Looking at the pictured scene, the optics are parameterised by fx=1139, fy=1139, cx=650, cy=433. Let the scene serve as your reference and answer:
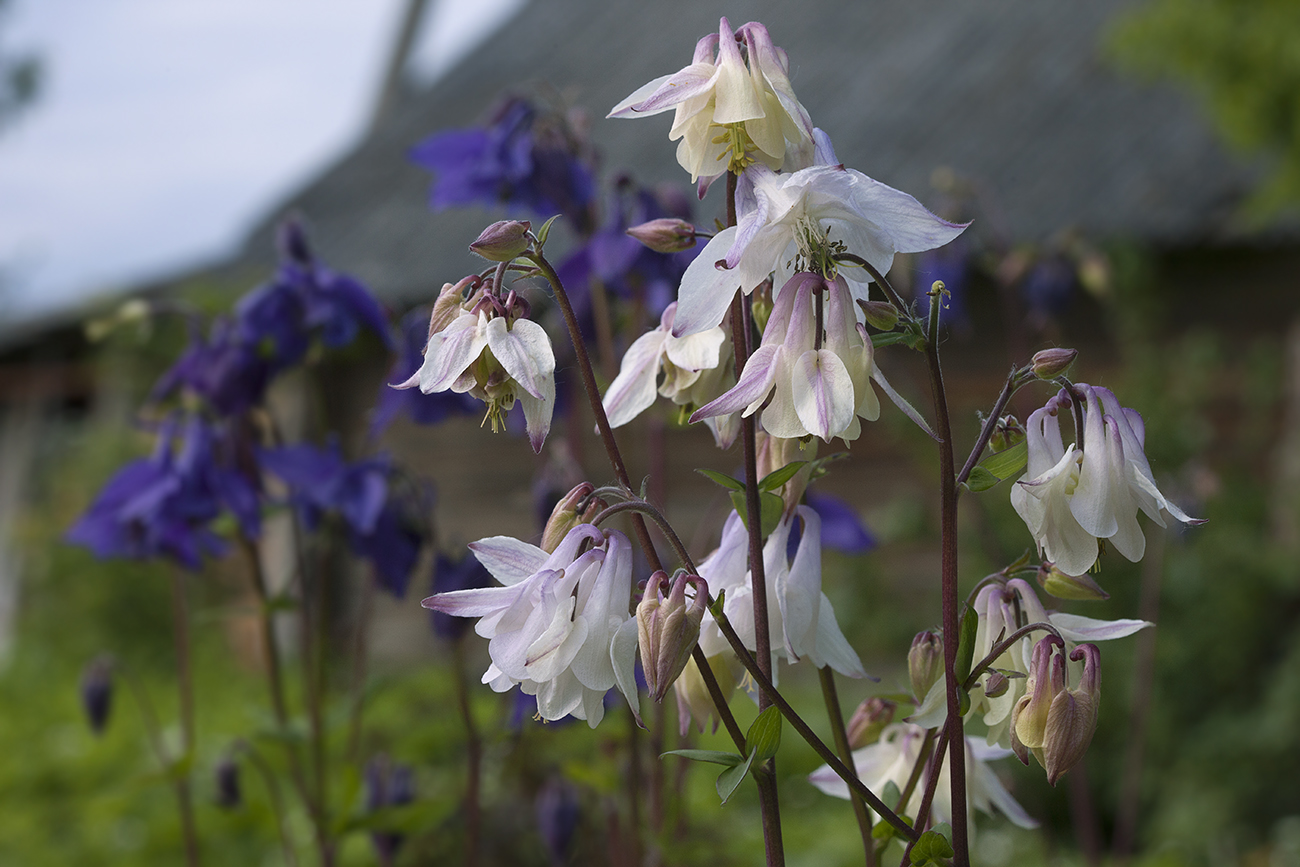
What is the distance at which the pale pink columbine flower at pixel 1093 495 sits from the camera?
0.69 metres

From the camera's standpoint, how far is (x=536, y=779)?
302 cm

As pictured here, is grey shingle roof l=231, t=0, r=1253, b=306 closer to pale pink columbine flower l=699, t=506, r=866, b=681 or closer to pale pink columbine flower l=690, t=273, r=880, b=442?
pale pink columbine flower l=699, t=506, r=866, b=681

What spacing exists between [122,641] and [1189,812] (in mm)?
6188

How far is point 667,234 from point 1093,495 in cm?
32

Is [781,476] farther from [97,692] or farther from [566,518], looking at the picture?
[97,692]

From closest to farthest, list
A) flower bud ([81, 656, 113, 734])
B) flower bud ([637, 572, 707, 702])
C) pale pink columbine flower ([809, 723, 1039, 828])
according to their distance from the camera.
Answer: flower bud ([637, 572, 707, 702]) < pale pink columbine flower ([809, 723, 1039, 828]) < flower bud ([81, 656, 113, 734])

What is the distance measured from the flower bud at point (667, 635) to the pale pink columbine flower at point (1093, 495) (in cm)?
22

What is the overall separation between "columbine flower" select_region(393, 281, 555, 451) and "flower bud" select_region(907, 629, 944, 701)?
30cm

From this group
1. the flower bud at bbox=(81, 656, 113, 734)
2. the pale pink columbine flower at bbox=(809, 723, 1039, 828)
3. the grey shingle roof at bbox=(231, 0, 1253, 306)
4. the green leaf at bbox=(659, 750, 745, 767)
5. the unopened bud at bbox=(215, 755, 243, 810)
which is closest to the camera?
the green leaf at bbox=(659, 750, 745, 767)

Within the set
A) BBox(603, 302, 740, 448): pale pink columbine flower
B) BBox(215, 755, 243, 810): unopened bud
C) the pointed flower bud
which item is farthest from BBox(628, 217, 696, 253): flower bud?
BBox(215, 755, 243, 810): unopened bud

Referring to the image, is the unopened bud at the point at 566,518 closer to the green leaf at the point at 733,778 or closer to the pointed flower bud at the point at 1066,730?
the green leaf at the point at 733,778

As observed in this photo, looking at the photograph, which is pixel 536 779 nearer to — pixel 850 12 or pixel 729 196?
pixel 729 196

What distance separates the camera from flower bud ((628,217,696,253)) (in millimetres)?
754

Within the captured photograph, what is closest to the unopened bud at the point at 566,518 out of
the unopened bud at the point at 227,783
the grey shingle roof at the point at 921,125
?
the unopened bud at the point at 227,783
